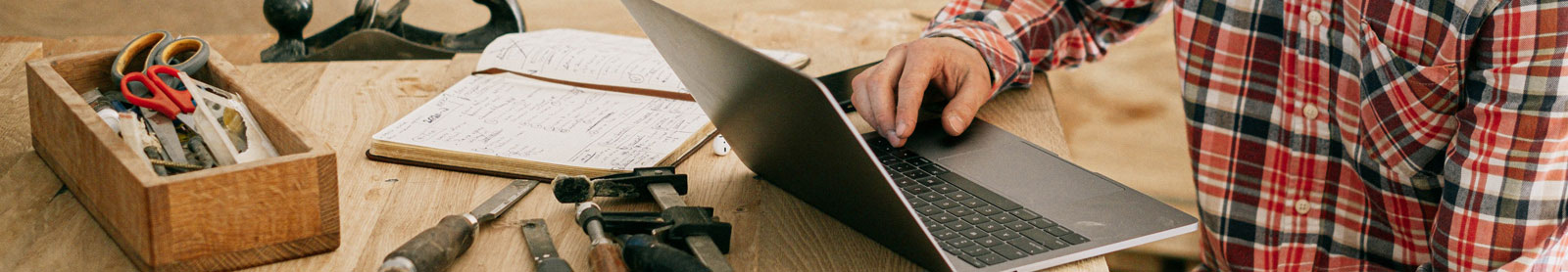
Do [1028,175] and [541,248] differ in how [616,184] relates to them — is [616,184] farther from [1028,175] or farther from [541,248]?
[1028,175]

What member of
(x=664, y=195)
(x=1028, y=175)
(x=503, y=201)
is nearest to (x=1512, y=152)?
(x=1028, y=175)

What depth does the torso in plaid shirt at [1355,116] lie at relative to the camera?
2.58 ft

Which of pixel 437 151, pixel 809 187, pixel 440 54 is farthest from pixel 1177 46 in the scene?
pixel 440 54

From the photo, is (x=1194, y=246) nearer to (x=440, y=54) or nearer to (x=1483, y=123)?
(x=1483, y=123)

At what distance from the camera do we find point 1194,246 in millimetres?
1893

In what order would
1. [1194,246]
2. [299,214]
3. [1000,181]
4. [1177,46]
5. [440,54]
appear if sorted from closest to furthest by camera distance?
[299,214], [1000,181], [1177,46], [440,54], [1194,246]

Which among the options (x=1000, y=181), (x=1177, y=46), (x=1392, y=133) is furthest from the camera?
(x=1177, y=46)

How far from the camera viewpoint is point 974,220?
677mm

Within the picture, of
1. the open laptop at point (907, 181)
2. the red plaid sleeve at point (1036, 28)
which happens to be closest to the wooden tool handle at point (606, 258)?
the open laptop at point (907, 181)

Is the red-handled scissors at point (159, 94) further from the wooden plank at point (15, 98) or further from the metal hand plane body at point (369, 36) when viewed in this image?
the metal hand plane body at point (369, 36)

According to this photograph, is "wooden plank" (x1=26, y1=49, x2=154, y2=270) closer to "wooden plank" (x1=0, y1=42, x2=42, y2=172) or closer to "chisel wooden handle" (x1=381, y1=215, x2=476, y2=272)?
"wooden plank" (x1=0, y1=42, x2=42, y2=172)

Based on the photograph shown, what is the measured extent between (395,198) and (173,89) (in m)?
0.16

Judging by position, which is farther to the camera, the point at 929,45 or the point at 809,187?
the point at 929,45

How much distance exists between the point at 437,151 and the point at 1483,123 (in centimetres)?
80
